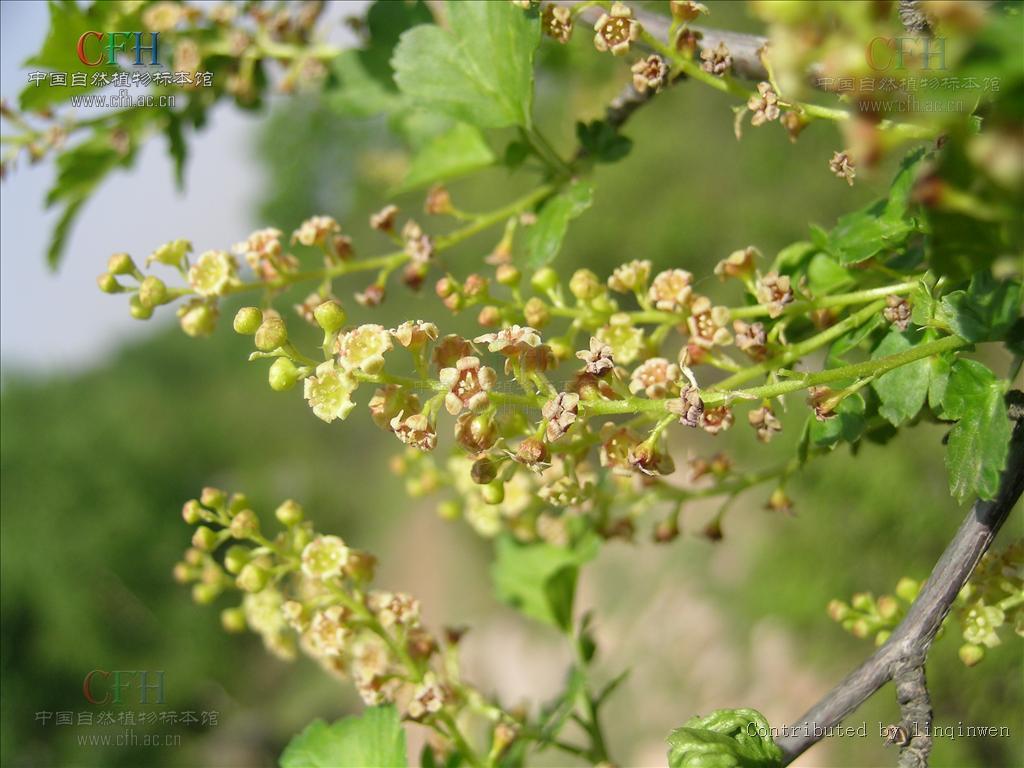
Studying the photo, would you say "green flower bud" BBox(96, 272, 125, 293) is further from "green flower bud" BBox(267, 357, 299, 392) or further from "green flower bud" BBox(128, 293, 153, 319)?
"green flower bud" BBox(267, 357, 299, 392)

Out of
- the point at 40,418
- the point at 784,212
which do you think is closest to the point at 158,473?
the point at 40,418

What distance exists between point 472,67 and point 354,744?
0.43 meters

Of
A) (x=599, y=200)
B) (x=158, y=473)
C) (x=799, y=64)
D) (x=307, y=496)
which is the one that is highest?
(x=799, y=64)

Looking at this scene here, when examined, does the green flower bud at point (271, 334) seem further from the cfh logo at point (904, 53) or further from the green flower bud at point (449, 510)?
the green flower bud at point (449, 510)

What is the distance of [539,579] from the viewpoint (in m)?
0.80

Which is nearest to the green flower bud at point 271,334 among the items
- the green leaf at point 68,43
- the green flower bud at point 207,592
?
the green flower bud at point 207,592

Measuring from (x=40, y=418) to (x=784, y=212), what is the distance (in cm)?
499

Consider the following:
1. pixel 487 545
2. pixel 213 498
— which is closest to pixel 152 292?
pixel 213 498

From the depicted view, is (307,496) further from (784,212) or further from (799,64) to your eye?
(799,64)

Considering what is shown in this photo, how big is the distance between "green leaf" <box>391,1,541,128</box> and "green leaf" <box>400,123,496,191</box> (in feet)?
0.30

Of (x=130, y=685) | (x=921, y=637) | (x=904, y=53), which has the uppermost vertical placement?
(x=904, y=53)

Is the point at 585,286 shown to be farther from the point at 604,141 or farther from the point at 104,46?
the point at 104,46

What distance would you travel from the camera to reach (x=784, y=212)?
10.5 feet

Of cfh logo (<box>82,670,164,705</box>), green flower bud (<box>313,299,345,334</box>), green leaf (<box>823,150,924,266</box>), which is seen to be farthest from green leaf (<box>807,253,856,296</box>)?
cfh logo (<box>82,670,164,705</box>)
